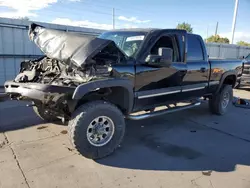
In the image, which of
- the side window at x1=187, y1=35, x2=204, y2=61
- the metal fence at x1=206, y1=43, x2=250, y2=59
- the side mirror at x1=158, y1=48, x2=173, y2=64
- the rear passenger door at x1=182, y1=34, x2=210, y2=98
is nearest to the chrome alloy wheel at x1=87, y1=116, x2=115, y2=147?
the side mirror at x1=158, y1=48, x2=173, y2=64

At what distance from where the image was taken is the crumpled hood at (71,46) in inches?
127

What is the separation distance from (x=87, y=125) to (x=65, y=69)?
97cm

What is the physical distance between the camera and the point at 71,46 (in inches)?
Result: 136

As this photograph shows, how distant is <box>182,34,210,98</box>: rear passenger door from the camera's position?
16.2 ft

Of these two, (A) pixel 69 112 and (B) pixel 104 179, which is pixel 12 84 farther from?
(B) pixel 104 179

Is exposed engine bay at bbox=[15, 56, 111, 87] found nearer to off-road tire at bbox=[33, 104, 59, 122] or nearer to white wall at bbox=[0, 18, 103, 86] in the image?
off-road tire at bbox=[33, 104, 59, 122]

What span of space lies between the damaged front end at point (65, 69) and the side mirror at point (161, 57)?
1.46 feet

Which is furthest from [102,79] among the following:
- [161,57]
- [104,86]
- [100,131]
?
[161,57]

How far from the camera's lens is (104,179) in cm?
296

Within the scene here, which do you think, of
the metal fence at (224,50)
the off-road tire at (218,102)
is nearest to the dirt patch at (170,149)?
the off-road tire at (218,102)

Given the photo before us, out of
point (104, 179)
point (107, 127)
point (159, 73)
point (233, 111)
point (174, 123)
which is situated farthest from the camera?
point (233, 111)

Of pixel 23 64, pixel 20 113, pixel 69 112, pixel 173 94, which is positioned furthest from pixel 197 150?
pixel 20 113

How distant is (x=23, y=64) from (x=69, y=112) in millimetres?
1563

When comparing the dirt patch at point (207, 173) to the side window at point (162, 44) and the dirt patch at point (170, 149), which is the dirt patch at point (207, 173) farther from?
the side window at point (162, 44)
